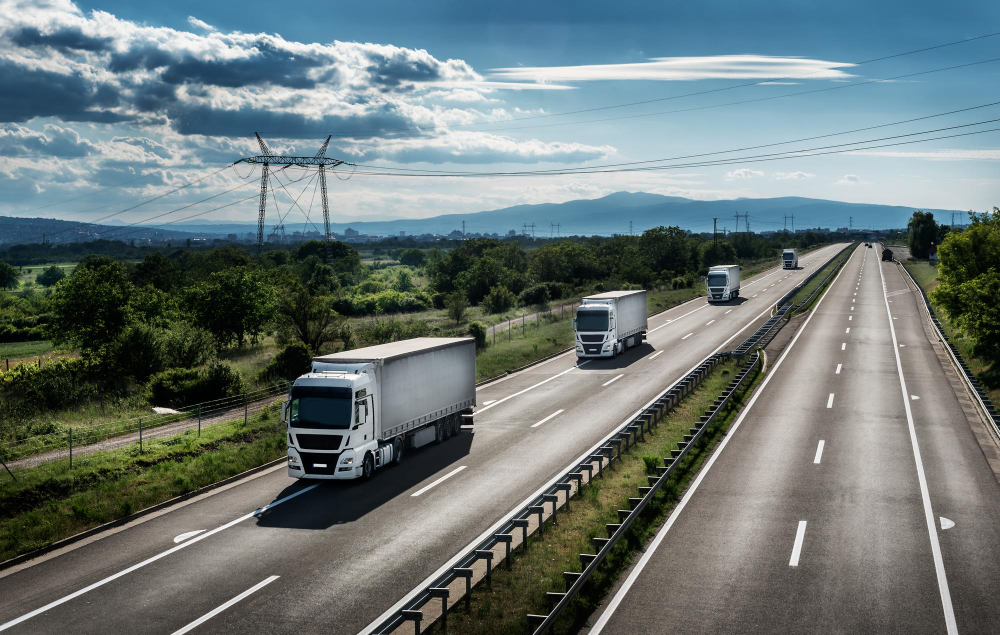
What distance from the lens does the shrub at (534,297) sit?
96438 mm

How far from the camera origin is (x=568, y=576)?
1406 cm

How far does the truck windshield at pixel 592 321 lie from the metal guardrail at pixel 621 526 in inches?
682

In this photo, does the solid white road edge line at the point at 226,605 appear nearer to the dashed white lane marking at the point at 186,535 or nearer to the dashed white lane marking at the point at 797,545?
the dashed white lane marking at the point at 186,535

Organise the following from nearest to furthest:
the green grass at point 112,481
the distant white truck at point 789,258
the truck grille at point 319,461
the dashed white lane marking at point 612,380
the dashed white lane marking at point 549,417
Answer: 1. the green grass at point 112,481
2. the truck grille at point 319,461
3. the dashed white lane marking at point 549,417
4. the dashed white lane marking at point 612,380
5. the distant white truck at point 789,258

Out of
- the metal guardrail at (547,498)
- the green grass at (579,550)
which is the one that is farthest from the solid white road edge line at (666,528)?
the metal guardrail at (547,498)

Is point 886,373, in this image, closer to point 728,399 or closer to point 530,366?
point 728,399

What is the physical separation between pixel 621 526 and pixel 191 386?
27.0 metres

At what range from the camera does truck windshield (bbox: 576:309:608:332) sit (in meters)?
46.4

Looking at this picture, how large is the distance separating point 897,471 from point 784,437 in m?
4.54

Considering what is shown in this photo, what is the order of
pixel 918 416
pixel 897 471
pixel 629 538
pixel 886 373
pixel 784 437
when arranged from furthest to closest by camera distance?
pixel 886 373
pixel 918 416
pixel 784 437
pixel 897 471
pixel 629 538

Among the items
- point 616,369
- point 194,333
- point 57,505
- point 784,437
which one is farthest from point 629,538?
point 194,333

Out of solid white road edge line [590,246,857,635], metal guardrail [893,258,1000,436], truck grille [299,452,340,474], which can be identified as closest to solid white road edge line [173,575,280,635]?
truck grille [299,452,340,474]

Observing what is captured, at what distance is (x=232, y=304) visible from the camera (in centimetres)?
5331

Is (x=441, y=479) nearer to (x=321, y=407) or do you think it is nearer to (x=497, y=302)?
(x=321, y=407)
